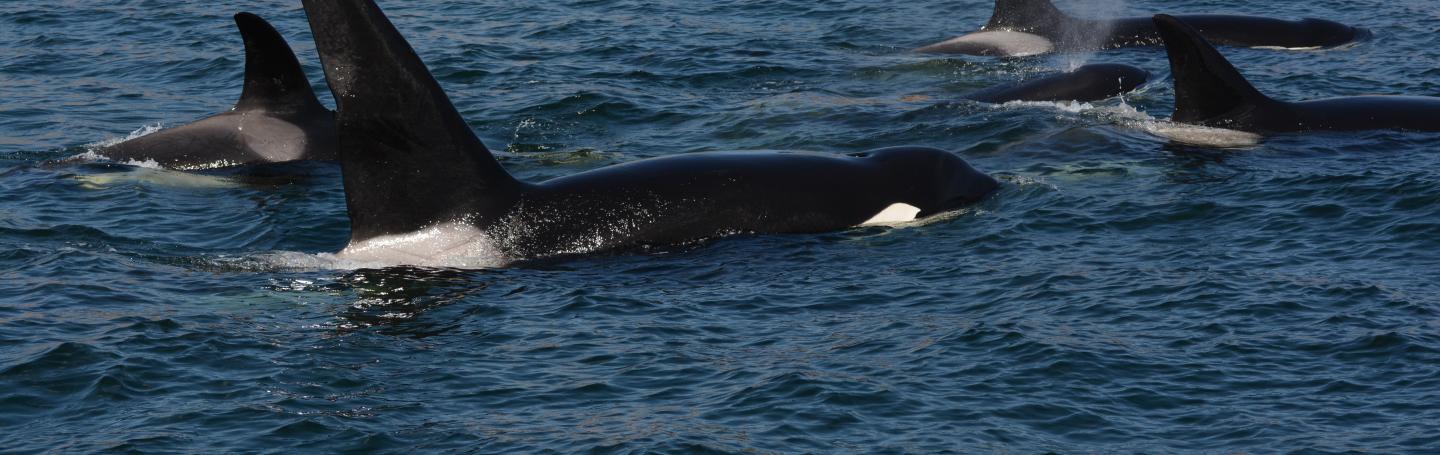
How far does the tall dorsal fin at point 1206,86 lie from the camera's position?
66.6ft

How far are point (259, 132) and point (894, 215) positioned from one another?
8.62 meters

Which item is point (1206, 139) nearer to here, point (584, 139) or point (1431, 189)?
point (1431, 189)

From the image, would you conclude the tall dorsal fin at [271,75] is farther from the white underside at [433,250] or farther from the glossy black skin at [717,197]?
the glossy black skin at [717,197]

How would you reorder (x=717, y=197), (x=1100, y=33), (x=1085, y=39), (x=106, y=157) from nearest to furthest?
(x=717, y=197) < (x=106, y=157) < (x=1085, y=39) < (x=1100, y=33)

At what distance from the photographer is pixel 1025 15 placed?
98.9 feet

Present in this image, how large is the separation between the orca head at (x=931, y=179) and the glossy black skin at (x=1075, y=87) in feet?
20.7

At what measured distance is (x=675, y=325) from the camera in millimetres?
13469

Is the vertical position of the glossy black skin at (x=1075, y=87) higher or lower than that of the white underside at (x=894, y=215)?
lower

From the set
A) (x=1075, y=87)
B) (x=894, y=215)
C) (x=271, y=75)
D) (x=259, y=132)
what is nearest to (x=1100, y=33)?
(x=1075, y=87)

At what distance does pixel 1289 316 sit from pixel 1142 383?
2113 millimetres

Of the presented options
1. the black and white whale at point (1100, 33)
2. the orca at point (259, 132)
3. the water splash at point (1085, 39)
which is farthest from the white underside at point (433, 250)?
the black and white whale at point (1100, 33)

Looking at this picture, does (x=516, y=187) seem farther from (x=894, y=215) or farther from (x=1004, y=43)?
(x=1004, y=43)

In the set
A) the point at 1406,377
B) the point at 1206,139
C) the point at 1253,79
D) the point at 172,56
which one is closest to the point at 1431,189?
the point at 1206,139

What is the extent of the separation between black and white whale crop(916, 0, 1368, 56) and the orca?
41.9 feet
